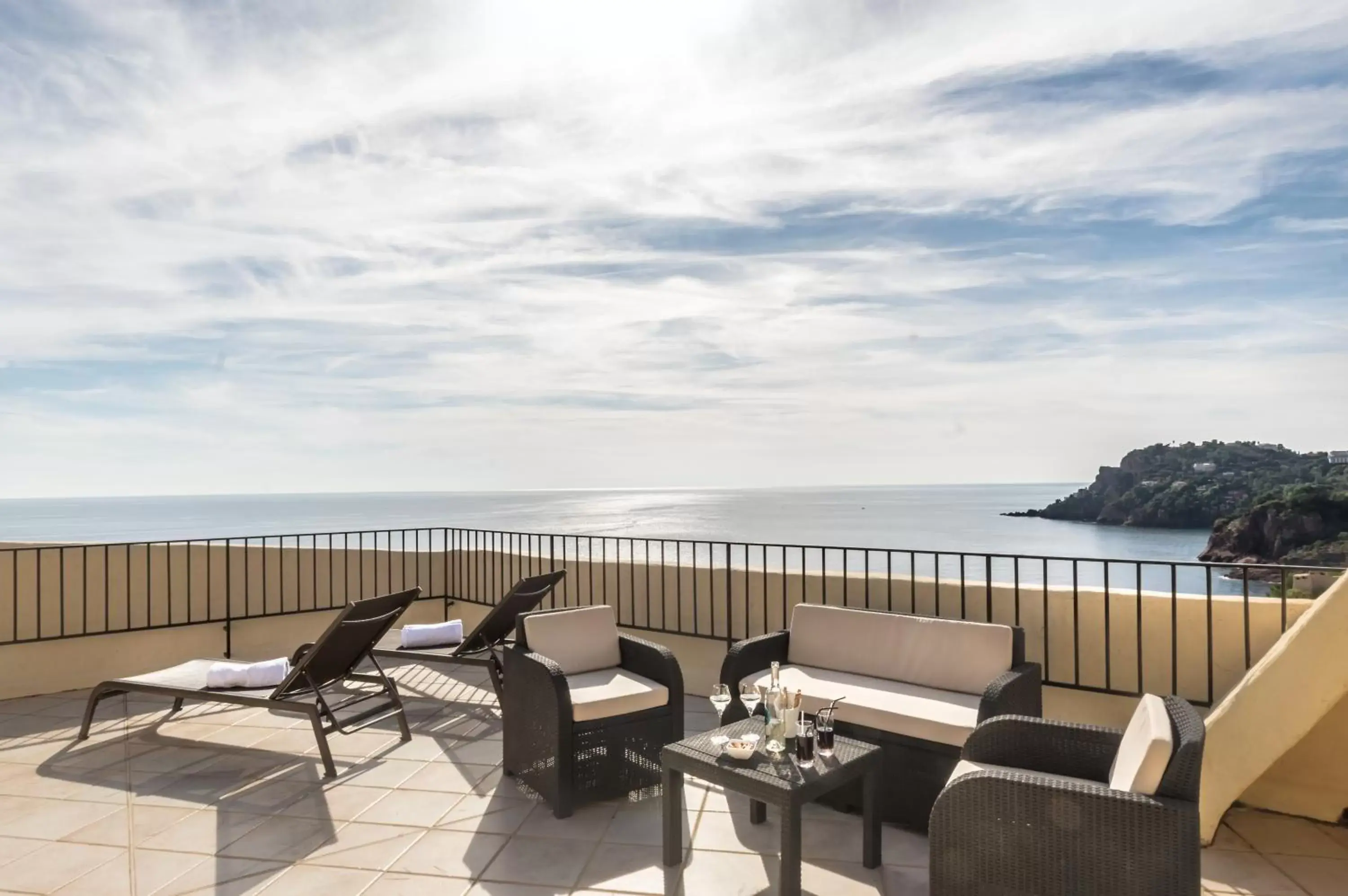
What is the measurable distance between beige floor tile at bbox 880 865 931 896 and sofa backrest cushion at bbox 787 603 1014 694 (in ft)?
3.34

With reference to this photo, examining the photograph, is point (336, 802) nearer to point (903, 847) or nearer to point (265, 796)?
point (265, 796)

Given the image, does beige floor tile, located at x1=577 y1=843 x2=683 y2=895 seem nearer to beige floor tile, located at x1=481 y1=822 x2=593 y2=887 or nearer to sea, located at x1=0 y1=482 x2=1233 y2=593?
beige floor tile, located at x1=481 y1=822 x2=593 y2=887

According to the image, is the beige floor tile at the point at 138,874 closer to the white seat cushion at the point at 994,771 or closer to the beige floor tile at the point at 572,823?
the beige floor tile at the point at 572,823

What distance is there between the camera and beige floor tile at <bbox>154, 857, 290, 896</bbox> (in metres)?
2.77

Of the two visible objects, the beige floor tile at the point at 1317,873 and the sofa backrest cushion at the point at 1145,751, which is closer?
the sofa backrest cushion at the point at 1145,751

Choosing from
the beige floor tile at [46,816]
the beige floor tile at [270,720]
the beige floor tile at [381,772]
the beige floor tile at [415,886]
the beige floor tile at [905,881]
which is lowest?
the beige floor tile at [270,720]

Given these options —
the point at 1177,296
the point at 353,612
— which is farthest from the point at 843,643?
the point at 1177,296

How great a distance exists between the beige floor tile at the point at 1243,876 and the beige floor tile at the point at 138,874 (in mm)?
3914

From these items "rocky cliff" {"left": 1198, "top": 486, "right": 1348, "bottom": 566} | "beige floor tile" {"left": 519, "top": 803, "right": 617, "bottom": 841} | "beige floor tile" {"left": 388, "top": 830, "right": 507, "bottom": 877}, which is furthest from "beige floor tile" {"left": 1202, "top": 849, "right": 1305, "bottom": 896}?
"rocky cliff" {"left": 1198, "top": 486, "right": 1348, "bottom": 566}

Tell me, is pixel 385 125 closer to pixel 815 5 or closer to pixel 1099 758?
pixel 815 5

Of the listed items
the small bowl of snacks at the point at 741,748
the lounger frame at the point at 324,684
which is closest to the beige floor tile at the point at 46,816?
the lounger frame at the point at 324,684

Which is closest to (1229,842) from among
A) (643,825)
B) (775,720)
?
(775,720)

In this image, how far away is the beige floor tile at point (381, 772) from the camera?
383cm

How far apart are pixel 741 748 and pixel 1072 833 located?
111 cm
